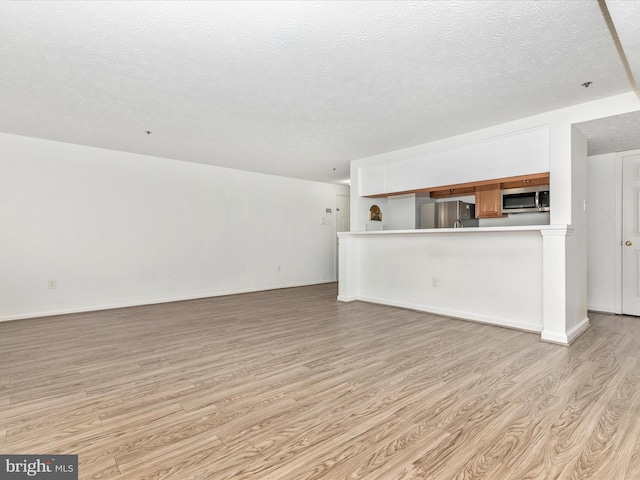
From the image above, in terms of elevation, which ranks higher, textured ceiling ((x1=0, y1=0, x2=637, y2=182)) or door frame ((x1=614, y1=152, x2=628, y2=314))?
textured ceiling ((x1=0, y1=0, x2=637, y2=182))

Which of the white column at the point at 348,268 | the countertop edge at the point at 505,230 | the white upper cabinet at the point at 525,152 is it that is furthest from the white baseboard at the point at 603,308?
the white column at the point at 348,268

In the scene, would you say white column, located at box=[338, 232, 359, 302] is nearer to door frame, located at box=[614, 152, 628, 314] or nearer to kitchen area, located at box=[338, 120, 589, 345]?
kitchen area, located at box=[338, 120, 589, 345]

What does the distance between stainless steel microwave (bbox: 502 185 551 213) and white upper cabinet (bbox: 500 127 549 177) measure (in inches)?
→ 48.4

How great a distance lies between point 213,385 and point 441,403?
1.51 meters

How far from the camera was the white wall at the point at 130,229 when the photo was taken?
4.43 meters

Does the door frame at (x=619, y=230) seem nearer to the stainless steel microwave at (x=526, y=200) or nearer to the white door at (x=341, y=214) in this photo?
the stainless steel microwave at (x=526, y=200)

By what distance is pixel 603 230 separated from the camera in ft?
15.5

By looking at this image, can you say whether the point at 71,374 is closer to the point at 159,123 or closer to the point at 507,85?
the point at 159,123

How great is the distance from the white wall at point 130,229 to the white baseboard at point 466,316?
8.81 ft

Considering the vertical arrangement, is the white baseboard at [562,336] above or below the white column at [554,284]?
below

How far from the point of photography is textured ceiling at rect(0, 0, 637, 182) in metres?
2.00

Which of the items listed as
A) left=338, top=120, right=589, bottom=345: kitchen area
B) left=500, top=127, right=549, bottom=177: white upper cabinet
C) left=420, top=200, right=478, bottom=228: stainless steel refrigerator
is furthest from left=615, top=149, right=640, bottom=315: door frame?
left=500, top=127, right=549, bottom=177: white upper cabinet

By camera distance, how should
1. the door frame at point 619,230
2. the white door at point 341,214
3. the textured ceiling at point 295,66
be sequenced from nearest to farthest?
the textured ceiling at point 295,66, the door frame at point 619,230, the white door at point 341,214

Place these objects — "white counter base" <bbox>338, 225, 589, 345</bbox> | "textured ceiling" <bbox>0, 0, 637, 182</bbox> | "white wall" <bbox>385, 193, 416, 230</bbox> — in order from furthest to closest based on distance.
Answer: "white wall" <bbox>385, 193, 416, 230</bbox> < "white counter base" <bbox>338, 225, 589, 345</bbox> < "textured ceiling" <bbox>0, 0, 637, 182</bbox>
